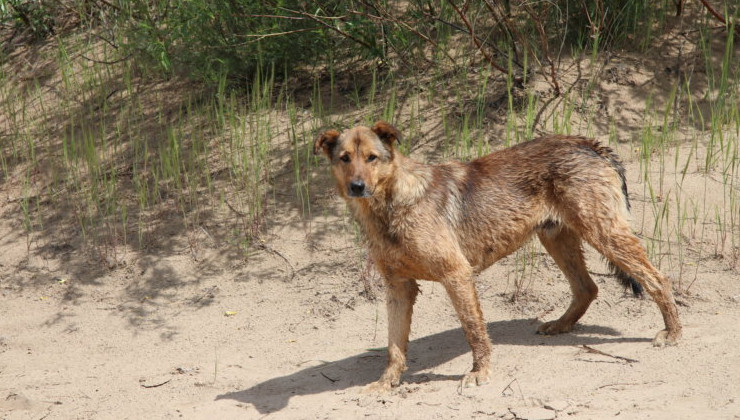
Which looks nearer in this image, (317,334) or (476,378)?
(476,378)

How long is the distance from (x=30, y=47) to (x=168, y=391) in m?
8.17

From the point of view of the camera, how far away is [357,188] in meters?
5.38

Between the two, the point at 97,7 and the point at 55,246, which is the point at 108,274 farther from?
the point at 97,7

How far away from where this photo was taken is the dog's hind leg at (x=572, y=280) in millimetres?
6422

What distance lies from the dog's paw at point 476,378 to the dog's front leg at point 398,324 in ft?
1.67

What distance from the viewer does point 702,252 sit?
7383 mm

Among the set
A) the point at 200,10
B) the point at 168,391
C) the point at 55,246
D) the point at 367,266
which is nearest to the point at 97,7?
the point at 200,10

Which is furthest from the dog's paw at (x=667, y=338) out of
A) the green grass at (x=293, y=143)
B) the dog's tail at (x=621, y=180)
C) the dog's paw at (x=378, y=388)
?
the dog's paw at (x=378, y=388)

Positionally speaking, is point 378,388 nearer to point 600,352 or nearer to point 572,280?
point 600,352

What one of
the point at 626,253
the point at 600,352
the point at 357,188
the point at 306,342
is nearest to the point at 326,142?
the point at 357,188

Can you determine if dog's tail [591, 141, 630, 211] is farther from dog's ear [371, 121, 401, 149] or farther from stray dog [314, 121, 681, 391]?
dog's ear [371, 121, 401, 149]

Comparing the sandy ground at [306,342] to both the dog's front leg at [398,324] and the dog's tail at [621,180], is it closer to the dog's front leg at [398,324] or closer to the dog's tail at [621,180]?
the dog's front leg at [398,324]

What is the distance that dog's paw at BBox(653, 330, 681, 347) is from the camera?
5652 millimetres

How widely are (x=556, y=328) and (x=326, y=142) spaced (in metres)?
2.39
